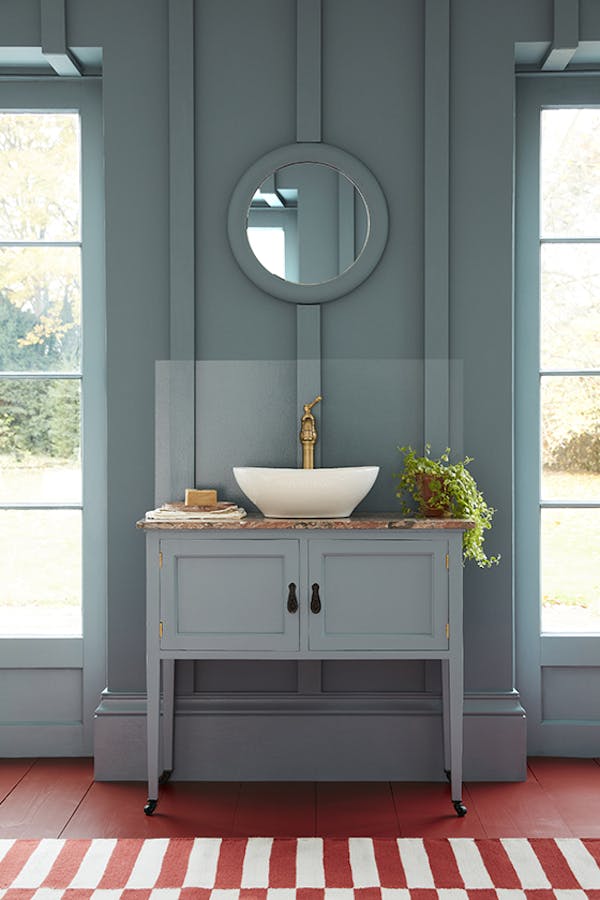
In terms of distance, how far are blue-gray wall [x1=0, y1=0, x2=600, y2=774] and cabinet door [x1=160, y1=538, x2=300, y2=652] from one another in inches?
16.3

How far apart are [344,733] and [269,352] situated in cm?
128

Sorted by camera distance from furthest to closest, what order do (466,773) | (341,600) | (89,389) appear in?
(89,389), (466,773), (341,600)

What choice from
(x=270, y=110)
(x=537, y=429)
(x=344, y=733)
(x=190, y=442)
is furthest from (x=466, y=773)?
(x=270, y=110)

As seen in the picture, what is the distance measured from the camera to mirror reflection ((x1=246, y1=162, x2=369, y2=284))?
116 inches

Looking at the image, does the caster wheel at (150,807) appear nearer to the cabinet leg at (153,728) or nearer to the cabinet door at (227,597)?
the cabinet leg at (153,728)

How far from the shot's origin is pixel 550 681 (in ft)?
10.5

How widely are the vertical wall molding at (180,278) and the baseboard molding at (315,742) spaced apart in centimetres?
77

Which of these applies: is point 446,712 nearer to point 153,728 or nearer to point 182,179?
point 153,728

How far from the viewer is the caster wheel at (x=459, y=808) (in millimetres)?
2668

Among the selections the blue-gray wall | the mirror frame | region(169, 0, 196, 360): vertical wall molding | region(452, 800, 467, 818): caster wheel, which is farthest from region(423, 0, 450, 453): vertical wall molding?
region(452, 800, 467, 818): caster wheel

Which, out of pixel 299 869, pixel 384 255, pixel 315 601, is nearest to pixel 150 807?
pixel 299 869

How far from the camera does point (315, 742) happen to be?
2.96m

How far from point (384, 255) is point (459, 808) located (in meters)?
1.75

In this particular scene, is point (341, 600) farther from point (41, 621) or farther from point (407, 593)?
point (41, 621)
